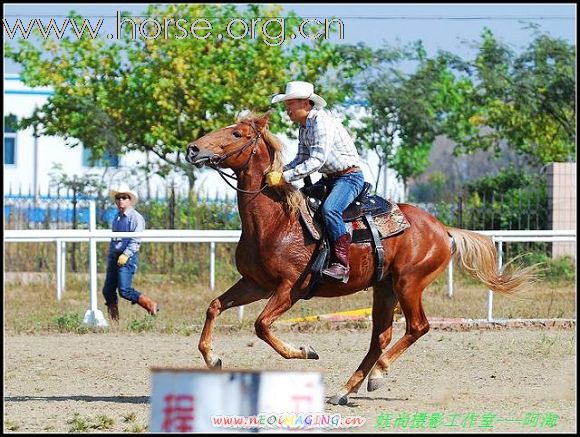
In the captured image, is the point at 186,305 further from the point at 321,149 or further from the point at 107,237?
the point at 321,149

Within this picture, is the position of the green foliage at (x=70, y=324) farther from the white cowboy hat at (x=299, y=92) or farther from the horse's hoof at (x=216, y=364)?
the white cowboy hat at (x=299, y=92)

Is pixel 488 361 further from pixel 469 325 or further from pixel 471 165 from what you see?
pixel 471 165

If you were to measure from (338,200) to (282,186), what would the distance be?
1.50 ft

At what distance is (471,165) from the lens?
70.3 meters

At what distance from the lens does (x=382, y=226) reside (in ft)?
31.6

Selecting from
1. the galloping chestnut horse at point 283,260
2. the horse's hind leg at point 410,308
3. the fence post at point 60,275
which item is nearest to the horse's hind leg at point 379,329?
the galloping chestnut horse at point 283,260

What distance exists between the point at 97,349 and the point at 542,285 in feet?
28.8

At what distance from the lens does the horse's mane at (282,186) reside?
9.35m

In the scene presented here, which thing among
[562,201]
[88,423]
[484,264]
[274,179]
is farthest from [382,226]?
[562,201]

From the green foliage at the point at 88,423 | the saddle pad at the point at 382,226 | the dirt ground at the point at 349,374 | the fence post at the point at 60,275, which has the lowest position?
the dirt ground at the point at 349,374

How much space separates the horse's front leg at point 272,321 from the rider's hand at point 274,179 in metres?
0.79

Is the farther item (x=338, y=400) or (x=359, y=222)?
(x=359, y=222)

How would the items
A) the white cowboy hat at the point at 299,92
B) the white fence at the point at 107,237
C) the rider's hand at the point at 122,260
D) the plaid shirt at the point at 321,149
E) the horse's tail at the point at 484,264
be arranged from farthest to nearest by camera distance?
1. the rider's hand at the point at 122,260
2. the white fence at the point at 107,237
3. the horse's tail at the point at 484,264
4. the white cowboy hat at the point at 299,92
5. the plaid shirt at the point at 321,149

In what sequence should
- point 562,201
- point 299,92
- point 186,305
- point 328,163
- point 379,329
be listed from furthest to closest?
point 562,201, point 186,305, point 379,329, point 328,163, point 299,92
